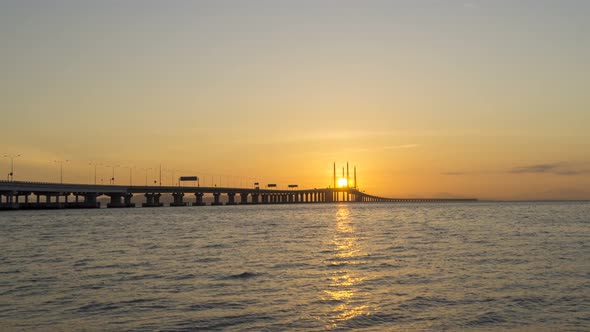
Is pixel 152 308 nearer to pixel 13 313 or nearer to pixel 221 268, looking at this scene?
pixel 13 313

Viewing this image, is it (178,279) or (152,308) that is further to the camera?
(178,279)

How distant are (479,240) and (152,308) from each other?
127 feet

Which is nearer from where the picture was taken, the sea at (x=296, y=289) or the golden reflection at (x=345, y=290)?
the sea at (x=296, y=289)

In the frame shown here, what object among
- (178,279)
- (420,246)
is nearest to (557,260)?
(420,246)

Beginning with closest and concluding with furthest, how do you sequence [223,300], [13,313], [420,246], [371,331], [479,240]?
[371,331] < [13,313] < [223,300] < [420,246] < [479,240]

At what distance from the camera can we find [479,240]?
2066 inches

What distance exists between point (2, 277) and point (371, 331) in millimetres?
20241

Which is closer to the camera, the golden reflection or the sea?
the sea

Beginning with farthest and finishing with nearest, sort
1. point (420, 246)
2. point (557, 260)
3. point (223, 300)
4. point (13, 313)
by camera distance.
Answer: point (420, 246), point (557, 260), point (223, 300), point (13, 313)

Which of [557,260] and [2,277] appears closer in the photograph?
[2,277]

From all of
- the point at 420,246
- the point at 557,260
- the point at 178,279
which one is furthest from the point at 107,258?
the point at 557,260

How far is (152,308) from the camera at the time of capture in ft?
67.0

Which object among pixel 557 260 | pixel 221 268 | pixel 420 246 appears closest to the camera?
pixel 221 268

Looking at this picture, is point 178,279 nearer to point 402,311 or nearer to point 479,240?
point 402,311
